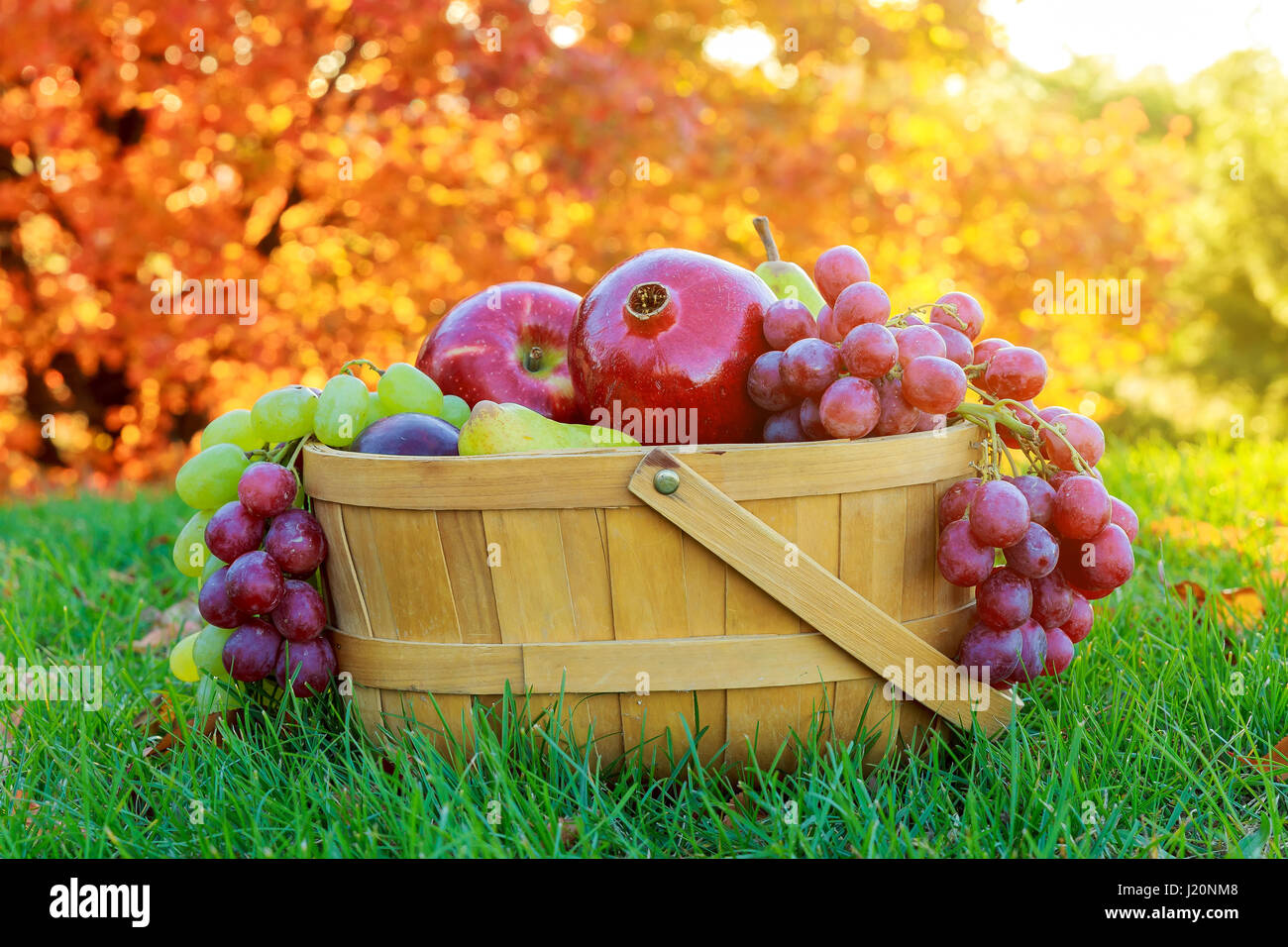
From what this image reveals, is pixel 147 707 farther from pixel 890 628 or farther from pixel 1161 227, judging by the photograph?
pixel 1161 227

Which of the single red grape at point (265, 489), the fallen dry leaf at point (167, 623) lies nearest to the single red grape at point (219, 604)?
the single red grape at point (265, 489)

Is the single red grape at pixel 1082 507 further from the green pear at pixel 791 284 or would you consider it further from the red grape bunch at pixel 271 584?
the red grape bunch at pixel 271 584

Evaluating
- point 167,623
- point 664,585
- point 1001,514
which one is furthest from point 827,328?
point 167,623

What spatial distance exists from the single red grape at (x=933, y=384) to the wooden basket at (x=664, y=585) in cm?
6

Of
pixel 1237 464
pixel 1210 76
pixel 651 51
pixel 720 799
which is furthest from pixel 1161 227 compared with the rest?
pixel 1210 76

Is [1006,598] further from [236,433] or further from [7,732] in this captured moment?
[7,732]

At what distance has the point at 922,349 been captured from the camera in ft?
5.45

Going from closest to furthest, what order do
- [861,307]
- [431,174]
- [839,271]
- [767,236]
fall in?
[861,307] → [839,271] → [767,236] → [431,174]

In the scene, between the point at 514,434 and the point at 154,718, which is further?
the point at 154,718

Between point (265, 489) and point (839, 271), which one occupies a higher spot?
point (839, 271)

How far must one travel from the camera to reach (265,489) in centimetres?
170

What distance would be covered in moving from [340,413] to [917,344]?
0.99 m

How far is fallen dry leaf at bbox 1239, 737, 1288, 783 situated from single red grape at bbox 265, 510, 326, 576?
1.54 m

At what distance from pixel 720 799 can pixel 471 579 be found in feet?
1.65
